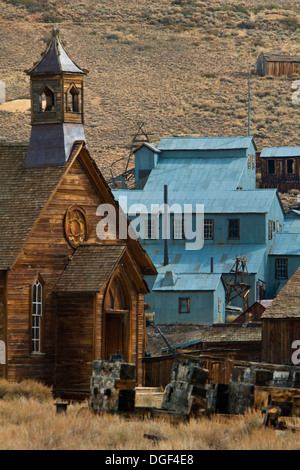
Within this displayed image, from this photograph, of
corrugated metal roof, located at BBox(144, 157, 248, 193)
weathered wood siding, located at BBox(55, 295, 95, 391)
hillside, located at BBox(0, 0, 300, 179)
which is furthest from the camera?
hillside, located at BBox(0, 0, 300, 179)

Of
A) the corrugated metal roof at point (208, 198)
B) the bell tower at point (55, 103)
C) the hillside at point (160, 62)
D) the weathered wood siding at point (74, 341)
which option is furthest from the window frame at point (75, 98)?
the hillside at point (160, 62)

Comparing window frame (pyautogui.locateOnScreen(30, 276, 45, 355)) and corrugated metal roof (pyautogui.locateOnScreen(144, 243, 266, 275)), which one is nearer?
window frame (pyautogui.locateOnScreen(30, 276, 45, 355))

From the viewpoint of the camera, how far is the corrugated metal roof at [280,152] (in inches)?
3504

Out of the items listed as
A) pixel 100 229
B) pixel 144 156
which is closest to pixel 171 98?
pixel 144 156

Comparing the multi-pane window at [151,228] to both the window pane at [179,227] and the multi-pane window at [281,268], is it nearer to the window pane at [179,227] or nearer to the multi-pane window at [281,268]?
the window pane at [179,227]

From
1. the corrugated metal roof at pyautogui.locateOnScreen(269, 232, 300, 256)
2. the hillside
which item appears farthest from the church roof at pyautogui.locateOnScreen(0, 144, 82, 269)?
the hillside

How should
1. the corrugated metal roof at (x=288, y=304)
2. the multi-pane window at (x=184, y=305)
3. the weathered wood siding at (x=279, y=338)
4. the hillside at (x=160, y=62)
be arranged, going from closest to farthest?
1. the corrugated metal roof at (x=288, y=304)
2. the weathered wood siding at (x=279, y=338)
3. the multi-pane window at (x=184, y=305)
4. the hillside at (x=160, y=62)

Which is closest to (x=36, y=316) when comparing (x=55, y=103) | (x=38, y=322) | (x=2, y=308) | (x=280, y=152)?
(x=38, y=322)

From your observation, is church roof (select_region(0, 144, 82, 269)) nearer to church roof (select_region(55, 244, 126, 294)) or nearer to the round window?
the round window

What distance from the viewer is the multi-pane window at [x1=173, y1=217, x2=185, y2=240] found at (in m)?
70.1

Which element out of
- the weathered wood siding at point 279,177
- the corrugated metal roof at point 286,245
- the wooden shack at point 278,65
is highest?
the wooden shack at point 278,65

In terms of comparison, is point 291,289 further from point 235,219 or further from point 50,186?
point 235,219

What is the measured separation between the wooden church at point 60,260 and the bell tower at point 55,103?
0.09 ft

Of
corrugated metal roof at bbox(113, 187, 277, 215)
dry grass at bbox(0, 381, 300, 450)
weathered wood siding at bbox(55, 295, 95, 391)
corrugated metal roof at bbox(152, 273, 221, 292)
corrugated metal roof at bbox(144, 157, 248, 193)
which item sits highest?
corrugated metal roof at bbox(144, 157, 248, 193)
